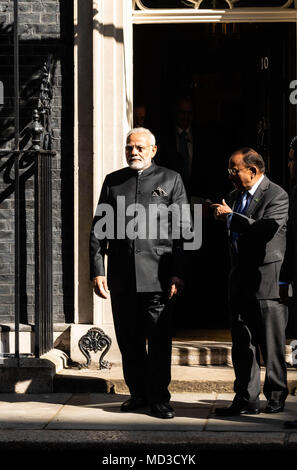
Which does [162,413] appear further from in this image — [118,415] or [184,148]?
[184,148]

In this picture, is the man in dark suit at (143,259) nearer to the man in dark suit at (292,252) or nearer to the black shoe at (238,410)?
the black shoe at (238,410)

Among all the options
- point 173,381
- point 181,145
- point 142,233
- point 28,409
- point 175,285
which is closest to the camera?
point 175,285

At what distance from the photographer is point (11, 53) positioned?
1013 cm

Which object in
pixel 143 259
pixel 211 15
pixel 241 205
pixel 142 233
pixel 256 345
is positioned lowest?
pixel 256 345

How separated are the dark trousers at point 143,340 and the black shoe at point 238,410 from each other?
0.42m

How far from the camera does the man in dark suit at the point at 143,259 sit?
8258 mm

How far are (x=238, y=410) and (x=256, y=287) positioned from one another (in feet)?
2.99

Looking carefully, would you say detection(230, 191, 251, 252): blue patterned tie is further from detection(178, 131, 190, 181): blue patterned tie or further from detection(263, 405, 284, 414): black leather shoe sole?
detection(178, 131, 190, 181): blue patterned tie

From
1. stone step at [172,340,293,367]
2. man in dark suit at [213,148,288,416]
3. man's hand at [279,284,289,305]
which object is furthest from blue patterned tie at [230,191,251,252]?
stone step at [172,340,293,367]

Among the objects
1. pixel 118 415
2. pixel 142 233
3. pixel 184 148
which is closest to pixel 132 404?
pixel 118 415

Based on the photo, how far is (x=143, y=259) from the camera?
8.27 meters

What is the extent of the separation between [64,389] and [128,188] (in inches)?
77.0
